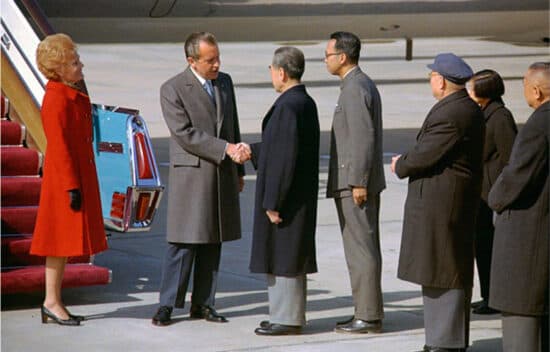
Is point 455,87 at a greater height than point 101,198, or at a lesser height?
greater

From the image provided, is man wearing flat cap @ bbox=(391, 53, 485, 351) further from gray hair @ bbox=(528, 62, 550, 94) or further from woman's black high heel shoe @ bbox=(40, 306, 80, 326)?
woman's black high heel shoe @ bbox=(40, 306, 80, 326)

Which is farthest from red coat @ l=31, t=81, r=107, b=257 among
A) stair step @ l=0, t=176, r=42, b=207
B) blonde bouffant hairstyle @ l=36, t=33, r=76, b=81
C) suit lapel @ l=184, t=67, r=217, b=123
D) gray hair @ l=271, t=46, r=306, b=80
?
gray hair @ l=271, t=46, r=306, b=80

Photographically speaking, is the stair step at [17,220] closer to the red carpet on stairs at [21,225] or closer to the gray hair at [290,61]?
the red carpet on stairs at [21,225]

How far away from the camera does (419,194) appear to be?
7504 mm

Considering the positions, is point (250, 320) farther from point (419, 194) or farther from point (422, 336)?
point (419, 194)

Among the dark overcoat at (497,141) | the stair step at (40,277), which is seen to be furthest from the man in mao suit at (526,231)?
the stair step at (40,277)

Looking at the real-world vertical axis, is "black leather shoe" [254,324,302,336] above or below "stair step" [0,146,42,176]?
below

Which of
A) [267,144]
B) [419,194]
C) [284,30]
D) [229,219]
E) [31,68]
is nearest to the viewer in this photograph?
[419,194]

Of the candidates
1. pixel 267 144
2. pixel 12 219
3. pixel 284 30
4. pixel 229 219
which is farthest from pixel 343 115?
pixel 284 30

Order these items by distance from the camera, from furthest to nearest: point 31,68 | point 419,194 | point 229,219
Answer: point 31,68
point 229,219
point 419,194

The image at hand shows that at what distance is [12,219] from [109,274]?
81 cm

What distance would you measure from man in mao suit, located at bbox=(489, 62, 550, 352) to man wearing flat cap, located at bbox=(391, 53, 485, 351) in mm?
743

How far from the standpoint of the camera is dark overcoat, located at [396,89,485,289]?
24.3 feet

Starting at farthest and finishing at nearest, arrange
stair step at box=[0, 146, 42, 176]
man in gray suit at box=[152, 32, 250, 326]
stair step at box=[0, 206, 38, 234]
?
stair step at box=[0, 146, 42, 176] < stair step at box=[0, 206, 38, 234] < man in gray suit at box=[152, 32, 250, 326]
